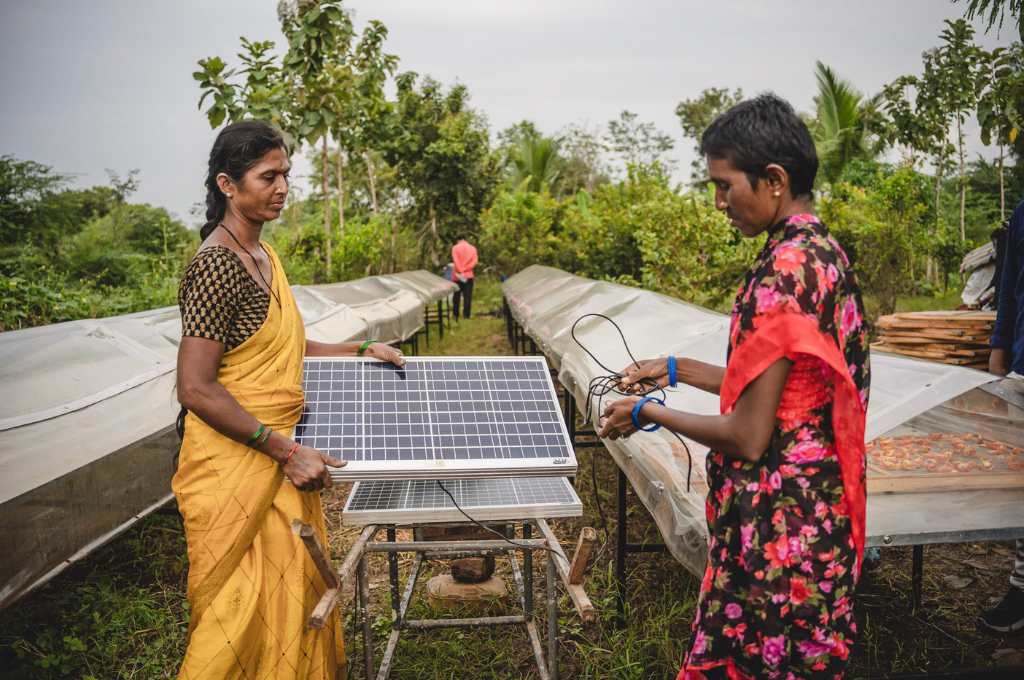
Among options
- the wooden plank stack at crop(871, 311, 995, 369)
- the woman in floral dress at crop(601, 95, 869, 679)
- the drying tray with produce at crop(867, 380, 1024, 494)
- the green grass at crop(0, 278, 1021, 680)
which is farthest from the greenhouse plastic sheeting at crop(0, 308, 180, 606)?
the wooden plank stack at crop(871, 311, 995, 369)

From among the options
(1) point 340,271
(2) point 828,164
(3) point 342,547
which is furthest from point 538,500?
(2) point 828,164

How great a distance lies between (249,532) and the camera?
2.07m

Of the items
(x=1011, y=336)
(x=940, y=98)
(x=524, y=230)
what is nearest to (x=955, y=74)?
(x=940, y=98)

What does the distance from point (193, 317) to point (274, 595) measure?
92 cm

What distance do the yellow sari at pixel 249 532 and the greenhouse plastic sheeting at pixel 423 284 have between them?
8268 mm

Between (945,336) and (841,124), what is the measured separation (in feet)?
54.9

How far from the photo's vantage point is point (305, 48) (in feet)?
33.1

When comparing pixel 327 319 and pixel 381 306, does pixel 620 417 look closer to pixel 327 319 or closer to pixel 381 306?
pixel 327 319

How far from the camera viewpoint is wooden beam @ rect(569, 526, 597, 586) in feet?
6.23

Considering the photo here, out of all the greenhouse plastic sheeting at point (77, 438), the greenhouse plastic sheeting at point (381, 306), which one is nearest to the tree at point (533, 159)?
the greenhouse plastic sheeting at point (381, 306)

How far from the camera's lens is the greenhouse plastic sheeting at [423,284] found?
1063cm

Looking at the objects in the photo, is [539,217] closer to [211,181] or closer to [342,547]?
[342,547]

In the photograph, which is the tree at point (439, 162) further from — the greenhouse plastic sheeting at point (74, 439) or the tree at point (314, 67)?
the greenhouse plastic sheeting at point (74, 439)

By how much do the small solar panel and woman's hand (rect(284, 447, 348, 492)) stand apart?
34 centimetres
